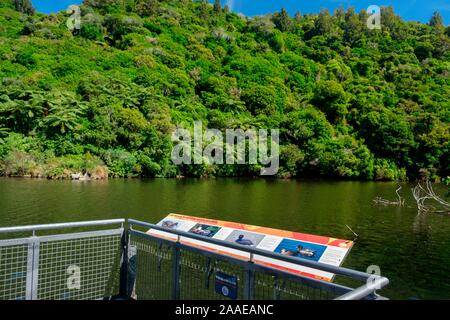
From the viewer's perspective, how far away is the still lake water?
14539 millimetres

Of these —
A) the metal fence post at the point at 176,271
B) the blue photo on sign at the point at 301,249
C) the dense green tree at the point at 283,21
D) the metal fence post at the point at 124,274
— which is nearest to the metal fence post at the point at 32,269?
the metal fence post at the point at 124,274

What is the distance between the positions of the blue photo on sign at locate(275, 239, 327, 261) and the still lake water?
3.52m

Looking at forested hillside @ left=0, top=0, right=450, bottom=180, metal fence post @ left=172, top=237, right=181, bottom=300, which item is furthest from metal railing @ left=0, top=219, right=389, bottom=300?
forested hillside @ left=0, top=0, right=450, bottom=180

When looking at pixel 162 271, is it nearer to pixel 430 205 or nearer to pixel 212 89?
pixel 430 205

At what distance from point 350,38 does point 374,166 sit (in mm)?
66563

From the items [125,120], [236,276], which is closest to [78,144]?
[125,120]

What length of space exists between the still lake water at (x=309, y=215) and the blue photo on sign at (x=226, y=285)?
8151 mm

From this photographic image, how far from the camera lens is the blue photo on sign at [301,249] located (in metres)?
9.99

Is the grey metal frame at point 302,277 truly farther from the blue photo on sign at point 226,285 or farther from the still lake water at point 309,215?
the still lake water at point 309,215

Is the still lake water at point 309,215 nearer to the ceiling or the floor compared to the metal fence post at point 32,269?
nearer to the floor

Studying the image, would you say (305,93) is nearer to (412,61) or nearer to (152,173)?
(412,61)

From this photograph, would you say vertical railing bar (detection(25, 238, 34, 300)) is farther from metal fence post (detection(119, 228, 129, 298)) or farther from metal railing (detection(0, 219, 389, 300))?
metal fence post (detection(119, 228, 129, 298))

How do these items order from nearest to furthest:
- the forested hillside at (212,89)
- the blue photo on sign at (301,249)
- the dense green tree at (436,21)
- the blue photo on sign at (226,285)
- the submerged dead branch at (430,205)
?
the blue photo on sign at (226,285) → the blue photo on sign at (301,249) → the submerged dead branch at (430,205) → the forested hillside at (212,89) → the dense green tree at (436,21)

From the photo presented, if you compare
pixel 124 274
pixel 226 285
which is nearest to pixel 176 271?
pixel 226 285
